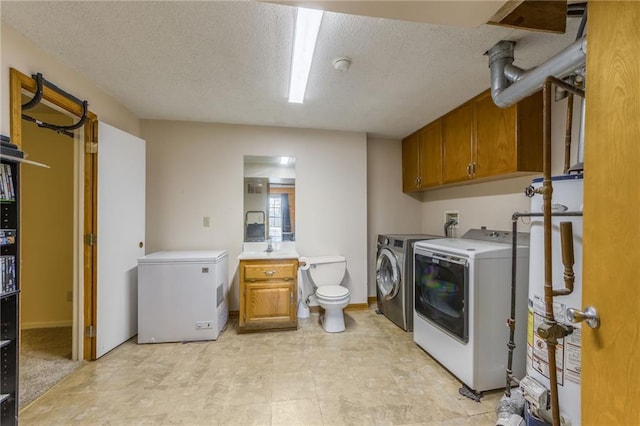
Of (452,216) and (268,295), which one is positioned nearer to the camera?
(268,295)

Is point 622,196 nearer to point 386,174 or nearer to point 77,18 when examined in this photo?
point 77,18

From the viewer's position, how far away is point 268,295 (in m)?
2.86

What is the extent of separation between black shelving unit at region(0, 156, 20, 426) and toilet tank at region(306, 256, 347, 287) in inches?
88.8

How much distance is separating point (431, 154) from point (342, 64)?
173cm

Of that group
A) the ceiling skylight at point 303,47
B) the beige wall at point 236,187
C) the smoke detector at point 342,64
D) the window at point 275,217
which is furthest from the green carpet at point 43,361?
the smoke detector at point 342,64

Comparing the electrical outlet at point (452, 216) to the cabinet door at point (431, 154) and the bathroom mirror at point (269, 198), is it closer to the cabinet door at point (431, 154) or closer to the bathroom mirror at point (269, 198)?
Answer: the cabinet door at point (431, 154)

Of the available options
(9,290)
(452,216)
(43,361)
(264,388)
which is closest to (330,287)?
(264,388)

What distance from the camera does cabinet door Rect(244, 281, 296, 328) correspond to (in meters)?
2.83

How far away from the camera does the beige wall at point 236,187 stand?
317 cm

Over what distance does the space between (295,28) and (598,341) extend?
1908mm

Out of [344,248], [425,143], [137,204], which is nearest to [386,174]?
[425,143]

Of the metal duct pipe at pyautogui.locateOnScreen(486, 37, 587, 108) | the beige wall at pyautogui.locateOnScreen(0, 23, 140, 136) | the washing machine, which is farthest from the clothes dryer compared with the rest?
the beige wall at pyautogui.locateOnScreen(0, 23, 140, 136)

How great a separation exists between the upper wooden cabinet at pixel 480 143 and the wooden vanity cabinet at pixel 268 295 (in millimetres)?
1905

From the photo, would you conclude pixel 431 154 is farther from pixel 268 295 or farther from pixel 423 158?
pixel 268 295
